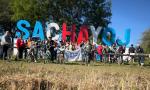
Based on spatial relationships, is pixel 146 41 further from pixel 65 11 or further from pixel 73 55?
pixel 73 55

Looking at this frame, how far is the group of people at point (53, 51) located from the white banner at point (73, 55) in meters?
0.38

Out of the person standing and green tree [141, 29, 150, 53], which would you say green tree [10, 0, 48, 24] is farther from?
the person standing

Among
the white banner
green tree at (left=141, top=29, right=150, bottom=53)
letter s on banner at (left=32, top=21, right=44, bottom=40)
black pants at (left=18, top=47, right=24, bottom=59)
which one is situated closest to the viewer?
black pants at (left=18, top=47, right=24, bottom=59)

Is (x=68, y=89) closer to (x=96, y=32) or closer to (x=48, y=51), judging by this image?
(x=48, y=51)

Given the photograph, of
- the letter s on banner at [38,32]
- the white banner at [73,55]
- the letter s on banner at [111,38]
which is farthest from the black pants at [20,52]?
the letter s on banner at [111,38]

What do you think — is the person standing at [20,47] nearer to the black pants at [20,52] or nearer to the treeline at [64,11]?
the black pants at [20,52]

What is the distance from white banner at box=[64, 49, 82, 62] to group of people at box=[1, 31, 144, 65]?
38 centimetres

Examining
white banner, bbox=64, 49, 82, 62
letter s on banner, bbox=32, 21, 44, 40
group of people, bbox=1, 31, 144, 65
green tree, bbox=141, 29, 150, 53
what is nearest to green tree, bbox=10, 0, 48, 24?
green tree, bbox=141, 29, 150, 53

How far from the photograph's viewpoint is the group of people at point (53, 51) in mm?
23402

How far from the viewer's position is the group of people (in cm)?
2340

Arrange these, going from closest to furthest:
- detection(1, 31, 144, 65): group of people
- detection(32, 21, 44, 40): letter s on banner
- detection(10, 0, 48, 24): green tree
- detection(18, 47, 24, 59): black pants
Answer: detection(1, 31, 144, 65): group of people
detection(18, 47, 24, 59): black pants
detection(32, 21, 44, 40): letter s on banner
detection(10, 0, 48, 24): green tree

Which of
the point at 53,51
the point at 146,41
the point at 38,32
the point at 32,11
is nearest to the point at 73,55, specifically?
the point at 53,51

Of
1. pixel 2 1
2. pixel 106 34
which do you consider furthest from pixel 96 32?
pixel 2 1

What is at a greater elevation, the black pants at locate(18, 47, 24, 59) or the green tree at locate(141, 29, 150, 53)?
the green tree at locate(141, 29, 150, 53)
